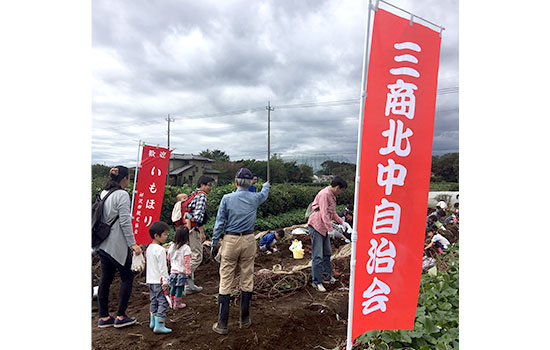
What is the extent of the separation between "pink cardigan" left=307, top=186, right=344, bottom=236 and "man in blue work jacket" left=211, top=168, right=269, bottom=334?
140 centimetres

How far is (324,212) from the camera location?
15.4 feet

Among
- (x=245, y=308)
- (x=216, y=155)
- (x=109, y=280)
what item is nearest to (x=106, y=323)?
(x=109, y=280)

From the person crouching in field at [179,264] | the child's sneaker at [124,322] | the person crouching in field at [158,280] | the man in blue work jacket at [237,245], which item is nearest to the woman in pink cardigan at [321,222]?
the man in blue work jacket at [237,245]

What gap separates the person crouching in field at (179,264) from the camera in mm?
4039

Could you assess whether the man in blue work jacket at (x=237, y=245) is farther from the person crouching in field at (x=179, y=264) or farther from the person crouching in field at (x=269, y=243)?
the person crouching in field at (x=269, y=243)

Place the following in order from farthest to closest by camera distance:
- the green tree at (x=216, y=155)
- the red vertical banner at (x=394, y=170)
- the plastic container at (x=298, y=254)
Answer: the green tree at (x=216, y=155)
the plastic container at (x=298, y=254)
the red vertical banner at (x=394, y=170)

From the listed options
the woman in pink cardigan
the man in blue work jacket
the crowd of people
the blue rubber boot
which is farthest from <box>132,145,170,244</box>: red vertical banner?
the woman in pink cardigan

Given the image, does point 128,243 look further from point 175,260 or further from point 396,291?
point 396,291

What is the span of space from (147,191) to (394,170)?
4.44m

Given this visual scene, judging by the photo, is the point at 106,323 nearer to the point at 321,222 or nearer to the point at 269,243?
the point at 321,222

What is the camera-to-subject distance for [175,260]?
411 centimetres

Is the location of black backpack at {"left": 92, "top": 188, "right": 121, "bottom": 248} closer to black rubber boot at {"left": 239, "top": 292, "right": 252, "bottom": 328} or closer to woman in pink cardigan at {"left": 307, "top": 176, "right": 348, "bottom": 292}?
black rubber boot at {"left": 239, "top": 292, "right": 252, "bottom": 328}

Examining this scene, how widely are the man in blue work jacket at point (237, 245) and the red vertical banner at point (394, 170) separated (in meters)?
1.52

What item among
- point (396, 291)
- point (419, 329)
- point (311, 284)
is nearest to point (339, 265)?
point (311, 284)
